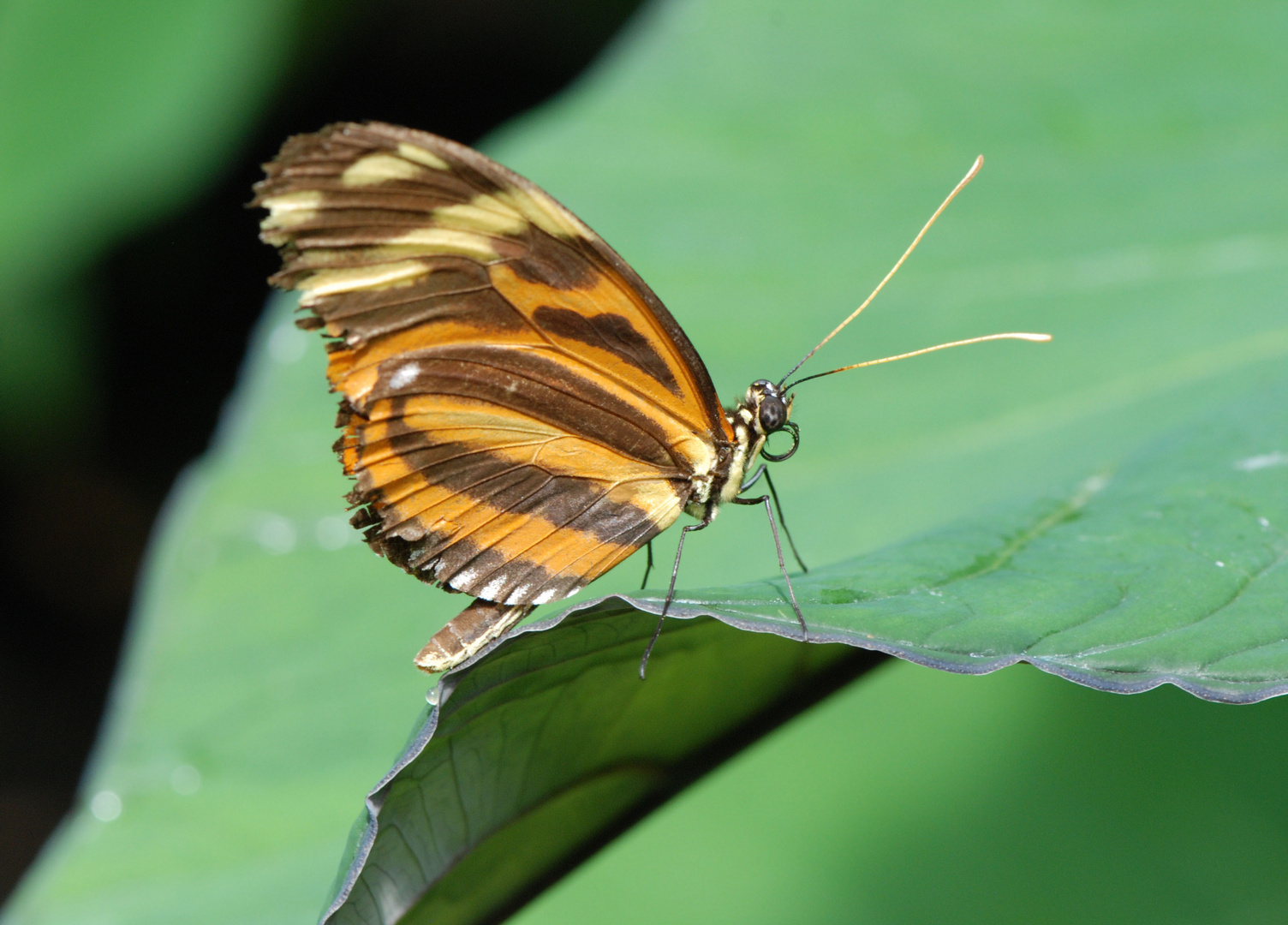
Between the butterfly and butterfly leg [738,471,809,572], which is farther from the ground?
the butterfly

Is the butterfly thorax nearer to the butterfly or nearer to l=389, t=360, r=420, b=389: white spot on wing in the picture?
the butterfly

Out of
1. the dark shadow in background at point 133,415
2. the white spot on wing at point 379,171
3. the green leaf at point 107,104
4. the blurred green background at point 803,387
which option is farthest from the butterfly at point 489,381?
the dark shadow in background at point 133,415

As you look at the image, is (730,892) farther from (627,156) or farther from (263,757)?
(627,156)

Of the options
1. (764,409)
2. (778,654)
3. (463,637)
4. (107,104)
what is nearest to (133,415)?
(107,104)

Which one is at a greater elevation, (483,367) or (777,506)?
(483,367)

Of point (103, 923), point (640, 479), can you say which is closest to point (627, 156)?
point (640, 479)

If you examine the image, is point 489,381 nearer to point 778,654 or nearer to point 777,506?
point 777,506

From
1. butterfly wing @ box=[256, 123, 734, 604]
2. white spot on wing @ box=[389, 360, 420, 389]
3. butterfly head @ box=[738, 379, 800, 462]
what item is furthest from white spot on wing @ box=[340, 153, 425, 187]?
butterfly head @ box=[738, 379, 800, 462]
